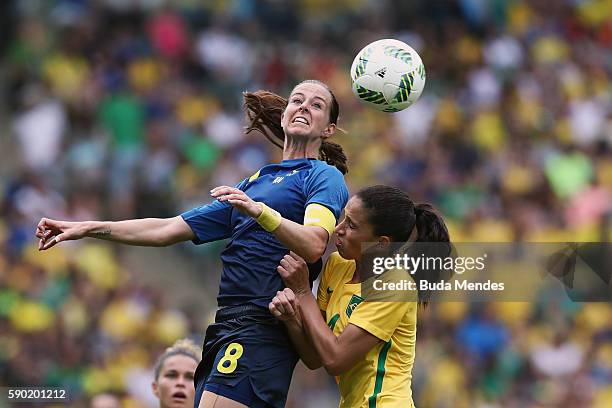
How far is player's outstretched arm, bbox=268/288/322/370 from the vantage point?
19.4 ft

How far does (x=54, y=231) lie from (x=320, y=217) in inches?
51.1

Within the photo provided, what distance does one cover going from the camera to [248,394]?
5.93 metres

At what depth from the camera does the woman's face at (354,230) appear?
20.2 feet

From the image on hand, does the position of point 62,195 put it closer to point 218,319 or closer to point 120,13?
point 120,13

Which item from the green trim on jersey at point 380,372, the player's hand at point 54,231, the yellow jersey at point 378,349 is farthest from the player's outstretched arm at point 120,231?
the green trim on jersey at point 380,372

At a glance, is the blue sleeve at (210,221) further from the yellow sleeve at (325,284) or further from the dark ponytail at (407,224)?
the dark ponytail at (407,224)

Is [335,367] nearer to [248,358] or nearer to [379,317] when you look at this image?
[379,317]

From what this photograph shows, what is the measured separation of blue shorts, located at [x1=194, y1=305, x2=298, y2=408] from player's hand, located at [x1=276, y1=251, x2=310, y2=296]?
0.59 feet

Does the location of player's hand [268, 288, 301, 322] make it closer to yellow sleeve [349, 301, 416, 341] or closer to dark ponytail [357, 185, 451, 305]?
yellow sleeve [349, 301, 416, 341]

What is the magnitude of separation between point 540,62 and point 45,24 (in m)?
6.21

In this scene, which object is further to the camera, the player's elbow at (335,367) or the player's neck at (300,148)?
the player's neck at (300,148)

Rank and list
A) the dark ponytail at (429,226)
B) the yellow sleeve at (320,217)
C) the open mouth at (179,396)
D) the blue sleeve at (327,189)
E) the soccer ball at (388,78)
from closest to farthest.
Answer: the yellow sleeve at (320,217) < the blue sleeve at (327,189) < the dark ponytail at (429,226) < the soccer ball at (388,78) < the open mouth at (179,396)

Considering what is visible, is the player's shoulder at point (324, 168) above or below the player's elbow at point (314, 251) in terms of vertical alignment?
above

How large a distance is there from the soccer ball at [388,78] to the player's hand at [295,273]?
3.78ft
